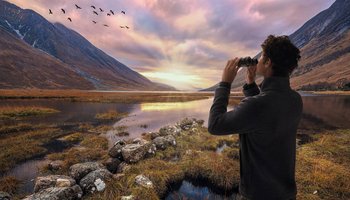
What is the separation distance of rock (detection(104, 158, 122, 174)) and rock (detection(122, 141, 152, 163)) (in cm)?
48

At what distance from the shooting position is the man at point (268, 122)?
2.79m

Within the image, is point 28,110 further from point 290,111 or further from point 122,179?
point 290,111

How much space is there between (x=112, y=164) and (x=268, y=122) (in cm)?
1132

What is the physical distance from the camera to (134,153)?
13.2m

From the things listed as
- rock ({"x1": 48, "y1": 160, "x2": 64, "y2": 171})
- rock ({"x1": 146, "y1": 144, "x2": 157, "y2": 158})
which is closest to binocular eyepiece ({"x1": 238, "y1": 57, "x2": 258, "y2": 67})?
rock ({"x1": 146, "y1": 144, "x2": 157, "y2": 158})

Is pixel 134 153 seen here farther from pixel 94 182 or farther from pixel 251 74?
pixel 251 74

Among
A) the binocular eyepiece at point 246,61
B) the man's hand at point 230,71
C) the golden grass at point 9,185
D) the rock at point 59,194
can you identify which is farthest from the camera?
the golden grass at point 9,185

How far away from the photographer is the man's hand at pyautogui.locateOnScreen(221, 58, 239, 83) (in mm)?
3043

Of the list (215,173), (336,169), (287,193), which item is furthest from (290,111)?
(336,169)

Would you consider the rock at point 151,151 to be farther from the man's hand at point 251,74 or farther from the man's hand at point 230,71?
the man's hand at point 230,71

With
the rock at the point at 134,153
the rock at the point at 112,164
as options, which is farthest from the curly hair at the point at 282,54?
the rock at the point at 112,164

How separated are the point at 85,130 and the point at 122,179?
16589 millimetres

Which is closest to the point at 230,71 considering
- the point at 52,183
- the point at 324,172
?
the point at 52,183

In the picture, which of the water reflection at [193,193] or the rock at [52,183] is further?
the water reflection at [193,193]
